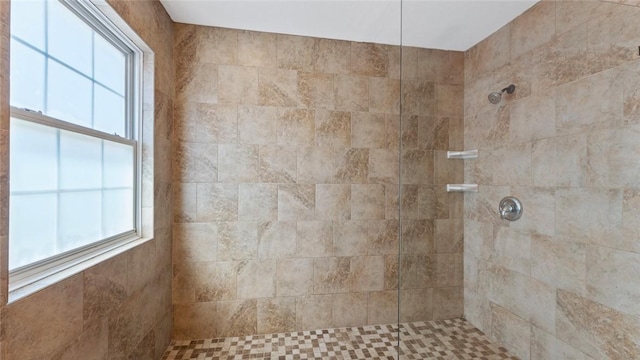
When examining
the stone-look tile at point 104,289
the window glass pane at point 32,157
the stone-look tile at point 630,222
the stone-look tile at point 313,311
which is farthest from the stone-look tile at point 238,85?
the stone-look tile at point 630,222

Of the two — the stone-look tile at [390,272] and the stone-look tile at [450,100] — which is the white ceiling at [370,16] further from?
the stone-look tile at [390,272]

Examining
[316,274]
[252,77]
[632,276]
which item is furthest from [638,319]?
[252,77]

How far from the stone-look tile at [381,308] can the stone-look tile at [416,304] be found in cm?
49

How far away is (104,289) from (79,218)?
336mm

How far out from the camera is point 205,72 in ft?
6.70

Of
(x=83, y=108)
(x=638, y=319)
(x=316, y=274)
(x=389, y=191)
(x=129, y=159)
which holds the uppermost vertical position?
(x=83, y=108)

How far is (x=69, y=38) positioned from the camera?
3.76ft

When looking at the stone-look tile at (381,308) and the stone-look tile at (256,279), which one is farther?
the stone-look tile at (381,308)

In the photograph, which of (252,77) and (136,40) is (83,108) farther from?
(252,77)

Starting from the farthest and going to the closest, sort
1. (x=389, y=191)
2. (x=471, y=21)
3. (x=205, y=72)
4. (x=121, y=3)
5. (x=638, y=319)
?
(x=389, y=191) → (x=205, y=72) → (x=471, y=21) → (x=121, y=3) → (x=638, y=319)

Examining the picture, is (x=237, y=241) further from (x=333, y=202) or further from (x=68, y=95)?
(x=68, y=95)

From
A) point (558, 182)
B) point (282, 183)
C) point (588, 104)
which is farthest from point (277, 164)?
point (588, 104)

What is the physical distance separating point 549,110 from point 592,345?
3.65 ft

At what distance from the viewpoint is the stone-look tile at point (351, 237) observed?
7.22 feet
